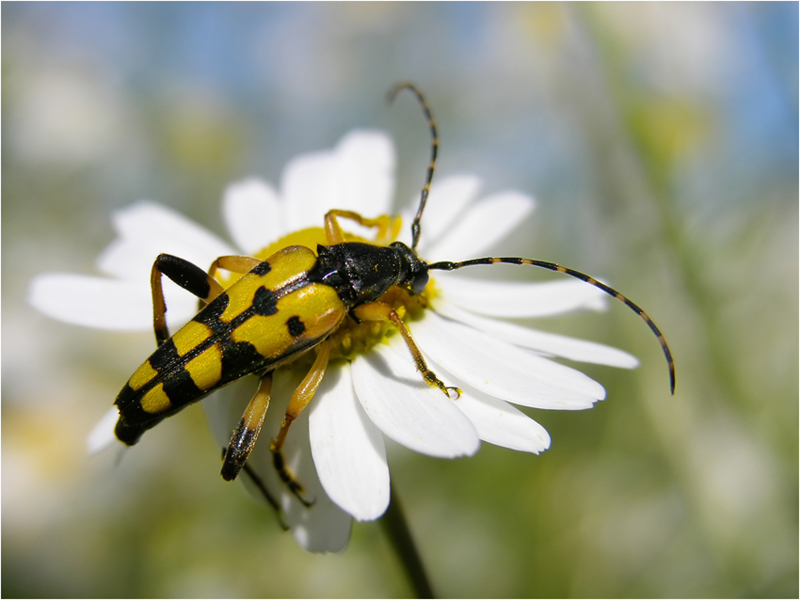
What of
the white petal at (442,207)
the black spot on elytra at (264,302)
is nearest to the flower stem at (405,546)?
the black spot on elytra at (264,302)

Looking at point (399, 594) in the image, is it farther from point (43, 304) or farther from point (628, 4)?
point (628, 4)

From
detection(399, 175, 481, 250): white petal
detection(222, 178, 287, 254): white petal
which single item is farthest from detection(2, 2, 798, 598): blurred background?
detection(222, 178, 287, 254): white petal

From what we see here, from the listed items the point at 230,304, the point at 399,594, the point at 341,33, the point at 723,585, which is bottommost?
the point at 723,585

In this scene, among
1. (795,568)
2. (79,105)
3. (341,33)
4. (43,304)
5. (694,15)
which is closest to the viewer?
(43,304)

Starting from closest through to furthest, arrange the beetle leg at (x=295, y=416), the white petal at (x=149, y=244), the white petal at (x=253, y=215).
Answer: the beetle leg at (x=295, y=416), the white petal at (x=149, y=244), the white petal at (x=253, y=215)

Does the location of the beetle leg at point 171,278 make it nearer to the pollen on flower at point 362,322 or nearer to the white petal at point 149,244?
the pollen on flower at point 362,322

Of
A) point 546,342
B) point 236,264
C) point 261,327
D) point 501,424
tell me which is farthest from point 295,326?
point 546,342

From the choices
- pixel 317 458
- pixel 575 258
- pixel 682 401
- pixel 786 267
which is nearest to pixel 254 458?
pixel 317 458
